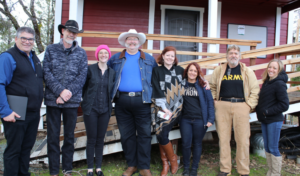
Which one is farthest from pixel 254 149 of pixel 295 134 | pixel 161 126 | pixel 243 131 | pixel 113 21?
pixel 113 21

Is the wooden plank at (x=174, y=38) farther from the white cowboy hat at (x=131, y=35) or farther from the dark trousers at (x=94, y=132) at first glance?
the dark trousers at (x=94, y=132)

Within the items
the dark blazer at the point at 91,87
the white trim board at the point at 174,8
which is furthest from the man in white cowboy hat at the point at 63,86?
the white trim board at the point at 174,8

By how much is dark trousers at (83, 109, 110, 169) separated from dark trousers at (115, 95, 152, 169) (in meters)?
0.23

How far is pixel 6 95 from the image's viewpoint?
7.25 feet

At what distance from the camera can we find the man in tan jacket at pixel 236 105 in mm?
2936

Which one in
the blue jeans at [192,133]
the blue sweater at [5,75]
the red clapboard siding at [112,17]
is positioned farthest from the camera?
the red clapboard siding at [112,17]

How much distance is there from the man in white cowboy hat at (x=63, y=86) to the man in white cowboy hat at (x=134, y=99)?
49cm

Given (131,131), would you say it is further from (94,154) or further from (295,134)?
(295,134)

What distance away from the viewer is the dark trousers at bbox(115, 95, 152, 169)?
2814 mm

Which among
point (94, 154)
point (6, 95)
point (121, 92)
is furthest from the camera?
point (94, 154)

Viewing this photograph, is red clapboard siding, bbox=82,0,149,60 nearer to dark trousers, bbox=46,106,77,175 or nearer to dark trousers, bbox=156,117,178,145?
dark trousers, bbox=46,106,77,175

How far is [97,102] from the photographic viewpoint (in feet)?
9.00

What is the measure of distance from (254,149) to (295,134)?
37.5 inches

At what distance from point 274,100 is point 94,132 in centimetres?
239
